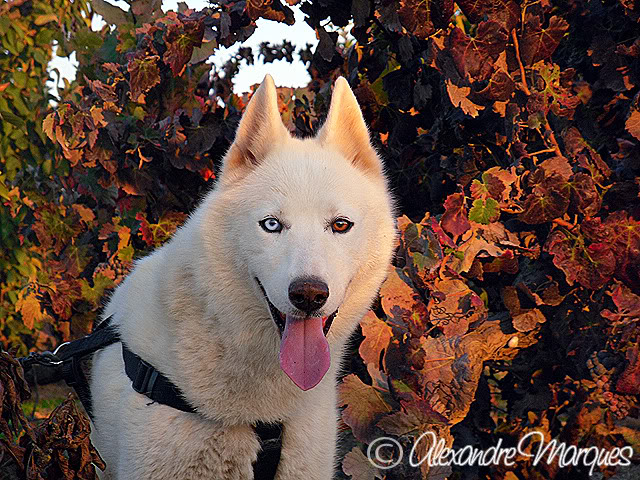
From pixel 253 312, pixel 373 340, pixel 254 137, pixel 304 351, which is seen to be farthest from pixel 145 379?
pixel 254 137

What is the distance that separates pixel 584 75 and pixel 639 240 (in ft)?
3.51

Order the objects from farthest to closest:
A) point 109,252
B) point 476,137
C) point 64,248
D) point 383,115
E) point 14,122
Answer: point 14,122 → point 64,248 → point 109,252 → point 383,115 → point 476,137

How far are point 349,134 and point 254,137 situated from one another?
0.39 meters

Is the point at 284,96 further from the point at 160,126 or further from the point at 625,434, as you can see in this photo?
the point at 625,434

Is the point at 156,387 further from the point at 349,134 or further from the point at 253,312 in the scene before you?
the point at 349,134

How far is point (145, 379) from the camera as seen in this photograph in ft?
7.84

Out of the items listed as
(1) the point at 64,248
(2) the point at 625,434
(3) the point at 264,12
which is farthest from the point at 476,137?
(1) the point at 64,248

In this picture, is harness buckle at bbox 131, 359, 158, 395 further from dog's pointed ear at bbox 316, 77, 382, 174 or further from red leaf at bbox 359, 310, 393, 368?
dog's pointed ear at bbox 316, 77, 382, 174

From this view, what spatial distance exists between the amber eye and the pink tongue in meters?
0.33

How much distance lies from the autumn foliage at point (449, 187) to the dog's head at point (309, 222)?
0.18m

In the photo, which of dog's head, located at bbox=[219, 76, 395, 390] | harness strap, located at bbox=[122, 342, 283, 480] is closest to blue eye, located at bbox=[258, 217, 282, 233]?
dog's head, located at bbox=[219, 76, 395, 390]

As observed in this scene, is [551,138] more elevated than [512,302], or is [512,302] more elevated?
[551,138]

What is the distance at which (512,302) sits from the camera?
9.97 feet

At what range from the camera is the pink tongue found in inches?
85.8
